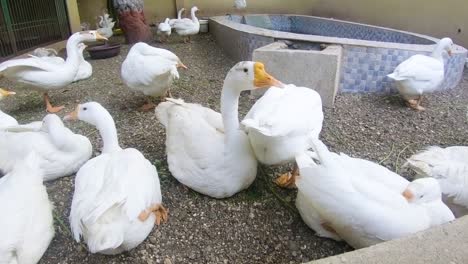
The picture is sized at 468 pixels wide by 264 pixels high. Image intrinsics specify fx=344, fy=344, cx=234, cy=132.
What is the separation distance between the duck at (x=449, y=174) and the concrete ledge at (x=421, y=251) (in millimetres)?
913

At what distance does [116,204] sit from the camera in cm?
165

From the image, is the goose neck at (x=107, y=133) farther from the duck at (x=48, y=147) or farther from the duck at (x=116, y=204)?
the duck at (x=48, y=147)

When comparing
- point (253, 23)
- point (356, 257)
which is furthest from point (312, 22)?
point (356, 257)

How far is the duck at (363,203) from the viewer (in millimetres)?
1629

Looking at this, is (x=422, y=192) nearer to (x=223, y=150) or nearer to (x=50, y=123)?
(x=223, y=150)

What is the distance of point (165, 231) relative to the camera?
1.98m

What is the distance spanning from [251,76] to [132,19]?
526 cm

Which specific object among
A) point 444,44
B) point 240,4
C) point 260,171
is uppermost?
point 240,4

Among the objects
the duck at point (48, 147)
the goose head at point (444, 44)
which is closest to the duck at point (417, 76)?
the goose head at point (444, 44)

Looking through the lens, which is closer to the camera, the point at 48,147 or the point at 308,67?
the point at 48,147

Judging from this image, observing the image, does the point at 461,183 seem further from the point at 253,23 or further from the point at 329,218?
the point at 253,23

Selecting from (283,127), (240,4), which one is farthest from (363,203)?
(240,4)

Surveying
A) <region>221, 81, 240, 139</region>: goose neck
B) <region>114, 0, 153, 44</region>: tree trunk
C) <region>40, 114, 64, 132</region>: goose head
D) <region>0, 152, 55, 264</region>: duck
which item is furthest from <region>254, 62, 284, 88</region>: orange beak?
<region>114, 0, 153, 44</region>: tree trunk

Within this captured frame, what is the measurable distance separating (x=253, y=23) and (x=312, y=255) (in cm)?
643
